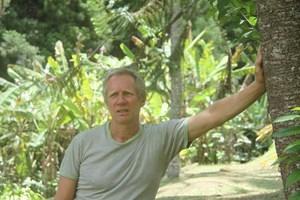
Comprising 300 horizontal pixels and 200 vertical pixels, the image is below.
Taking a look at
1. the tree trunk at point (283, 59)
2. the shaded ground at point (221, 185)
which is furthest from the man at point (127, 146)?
the shaded ground at point (221, 185)

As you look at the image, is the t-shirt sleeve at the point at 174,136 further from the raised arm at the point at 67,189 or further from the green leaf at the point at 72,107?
the green leaf at the point at 72,107

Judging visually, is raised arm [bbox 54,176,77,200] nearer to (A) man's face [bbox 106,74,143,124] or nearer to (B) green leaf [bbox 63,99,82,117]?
(A) man's face [bbox 106,74,143,124]

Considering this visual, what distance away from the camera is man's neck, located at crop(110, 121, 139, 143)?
2809mm

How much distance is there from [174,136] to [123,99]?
278 millimetres

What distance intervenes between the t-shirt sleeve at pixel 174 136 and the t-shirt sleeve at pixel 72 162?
1.30ft

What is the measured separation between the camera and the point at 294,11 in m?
2.39

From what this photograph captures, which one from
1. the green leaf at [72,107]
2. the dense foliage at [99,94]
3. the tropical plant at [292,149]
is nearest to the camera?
the tropical plant at [292,149]

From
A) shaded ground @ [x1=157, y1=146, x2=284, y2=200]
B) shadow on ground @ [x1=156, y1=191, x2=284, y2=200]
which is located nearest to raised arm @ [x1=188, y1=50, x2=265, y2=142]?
shadow on ground @ [x1=156, y1=191, x2=284, y2=200]

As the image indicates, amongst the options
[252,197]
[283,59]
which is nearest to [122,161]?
[283,59]

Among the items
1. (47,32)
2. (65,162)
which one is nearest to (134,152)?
(65,162)

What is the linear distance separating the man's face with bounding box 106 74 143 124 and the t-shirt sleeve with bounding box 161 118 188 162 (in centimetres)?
15

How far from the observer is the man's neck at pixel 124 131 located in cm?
281

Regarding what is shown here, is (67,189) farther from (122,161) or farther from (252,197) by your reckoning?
(252,197)

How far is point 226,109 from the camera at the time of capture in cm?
273
